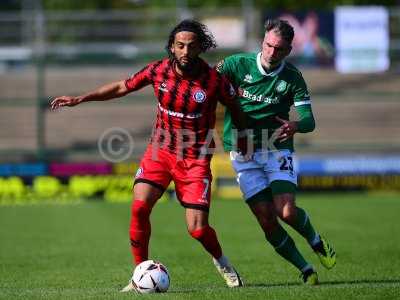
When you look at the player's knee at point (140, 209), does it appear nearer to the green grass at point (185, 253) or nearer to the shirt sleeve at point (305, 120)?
the green grass at point (185, 253)

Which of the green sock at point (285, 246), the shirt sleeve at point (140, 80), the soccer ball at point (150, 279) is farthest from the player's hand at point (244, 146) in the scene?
the soccer ball at point (150, 279)

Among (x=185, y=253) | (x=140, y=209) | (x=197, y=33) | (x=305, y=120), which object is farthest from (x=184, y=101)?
(x=185, y=253)

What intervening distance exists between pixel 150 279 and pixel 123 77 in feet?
60.4

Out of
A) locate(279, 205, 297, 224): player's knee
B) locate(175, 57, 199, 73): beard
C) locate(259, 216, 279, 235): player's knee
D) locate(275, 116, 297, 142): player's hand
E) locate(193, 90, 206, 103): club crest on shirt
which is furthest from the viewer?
locate(259, 216, 279, 235): player's knee

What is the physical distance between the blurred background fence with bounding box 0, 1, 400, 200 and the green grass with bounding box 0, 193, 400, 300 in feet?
10.8

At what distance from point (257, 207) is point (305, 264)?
627 mm

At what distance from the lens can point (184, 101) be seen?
7520 millimetres

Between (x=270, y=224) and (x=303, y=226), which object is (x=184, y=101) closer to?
(x=270, y=224)

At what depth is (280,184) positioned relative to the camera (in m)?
7.88

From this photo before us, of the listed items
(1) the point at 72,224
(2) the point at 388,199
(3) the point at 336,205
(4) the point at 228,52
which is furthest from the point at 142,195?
(4) the point at 228,52

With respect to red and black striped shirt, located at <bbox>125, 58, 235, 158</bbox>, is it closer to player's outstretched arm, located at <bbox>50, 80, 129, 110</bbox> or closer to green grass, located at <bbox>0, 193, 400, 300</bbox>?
player's outstretched arm, located at <bbox>50, 80, 129, 110</bbox>

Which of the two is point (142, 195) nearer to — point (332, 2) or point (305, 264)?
point (305, 264)

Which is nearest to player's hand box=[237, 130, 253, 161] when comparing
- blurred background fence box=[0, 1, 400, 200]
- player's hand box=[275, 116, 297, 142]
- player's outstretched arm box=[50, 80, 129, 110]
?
player's hand box=[275, 116, 297, 142]

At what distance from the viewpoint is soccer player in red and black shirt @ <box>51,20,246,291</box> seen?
294 inches
